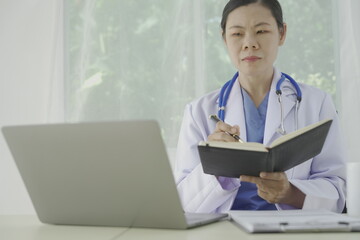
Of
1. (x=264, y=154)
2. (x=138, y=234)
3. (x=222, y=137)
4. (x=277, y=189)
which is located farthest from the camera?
(x=222, y=137)

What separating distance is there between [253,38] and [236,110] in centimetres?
26

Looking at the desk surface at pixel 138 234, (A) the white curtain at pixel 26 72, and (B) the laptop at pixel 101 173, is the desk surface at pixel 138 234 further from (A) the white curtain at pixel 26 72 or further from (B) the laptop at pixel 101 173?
(A) the white curtain at pixel 26 72

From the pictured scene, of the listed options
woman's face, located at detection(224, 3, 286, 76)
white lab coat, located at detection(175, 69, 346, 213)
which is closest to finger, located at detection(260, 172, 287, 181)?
white lab coat, located at detection(175, 69, 346, 213)

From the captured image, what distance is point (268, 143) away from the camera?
5.72 feet

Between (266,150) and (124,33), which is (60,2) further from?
(266,150)

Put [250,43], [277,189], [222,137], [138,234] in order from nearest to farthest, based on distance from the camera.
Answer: [138,234]
[277,189]
[222,137]
[250,43]

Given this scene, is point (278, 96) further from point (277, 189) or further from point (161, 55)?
point (161, 55)

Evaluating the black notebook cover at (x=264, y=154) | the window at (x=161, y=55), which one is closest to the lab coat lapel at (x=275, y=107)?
the black notebook cover at (x=264, y=154)

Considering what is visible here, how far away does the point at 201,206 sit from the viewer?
1615 mm

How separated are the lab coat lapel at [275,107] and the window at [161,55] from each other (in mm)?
896

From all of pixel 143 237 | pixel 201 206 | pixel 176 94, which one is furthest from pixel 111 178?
pixel 176 94

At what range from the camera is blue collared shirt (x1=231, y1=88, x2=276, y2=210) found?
167cm

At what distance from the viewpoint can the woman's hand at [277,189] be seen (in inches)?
54.0

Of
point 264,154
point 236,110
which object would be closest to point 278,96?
point 236,110
